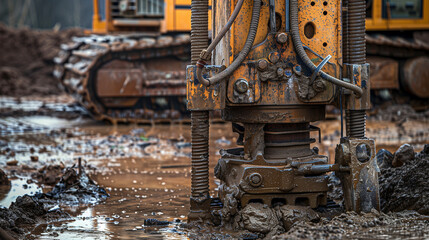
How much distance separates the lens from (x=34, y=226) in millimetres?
4160

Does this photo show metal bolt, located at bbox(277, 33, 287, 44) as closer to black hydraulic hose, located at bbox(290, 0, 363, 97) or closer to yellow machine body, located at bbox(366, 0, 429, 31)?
black hydraulic hose, located at bbox(290, 0, 363, 97)

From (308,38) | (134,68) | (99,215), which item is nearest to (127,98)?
(134,68)

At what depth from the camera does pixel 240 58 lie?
12.5 ft

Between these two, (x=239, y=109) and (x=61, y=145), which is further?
(x=61, y=145)

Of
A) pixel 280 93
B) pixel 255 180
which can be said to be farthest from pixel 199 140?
pixel 280 93

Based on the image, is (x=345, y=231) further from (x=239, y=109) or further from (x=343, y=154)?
(x=239, y=109)

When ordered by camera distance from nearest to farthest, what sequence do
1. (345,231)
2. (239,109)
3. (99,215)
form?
(345,231), (239,109), (99,215)

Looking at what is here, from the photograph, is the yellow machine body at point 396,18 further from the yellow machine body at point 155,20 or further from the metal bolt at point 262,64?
the metal bolt at point 262,64

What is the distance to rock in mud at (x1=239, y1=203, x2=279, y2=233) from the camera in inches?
150

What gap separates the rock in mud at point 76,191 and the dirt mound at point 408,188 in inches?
92.8

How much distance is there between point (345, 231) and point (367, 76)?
118 cm

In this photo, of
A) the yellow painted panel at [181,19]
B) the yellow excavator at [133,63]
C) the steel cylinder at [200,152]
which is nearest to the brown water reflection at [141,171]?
the steel cylinder at [200,152]

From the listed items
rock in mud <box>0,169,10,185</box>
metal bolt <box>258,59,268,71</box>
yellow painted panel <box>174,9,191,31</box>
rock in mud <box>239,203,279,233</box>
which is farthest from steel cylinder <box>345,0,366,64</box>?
yellow painted panel <box>174,9,191,31</box>

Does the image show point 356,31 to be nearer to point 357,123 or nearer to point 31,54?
point 357,123
